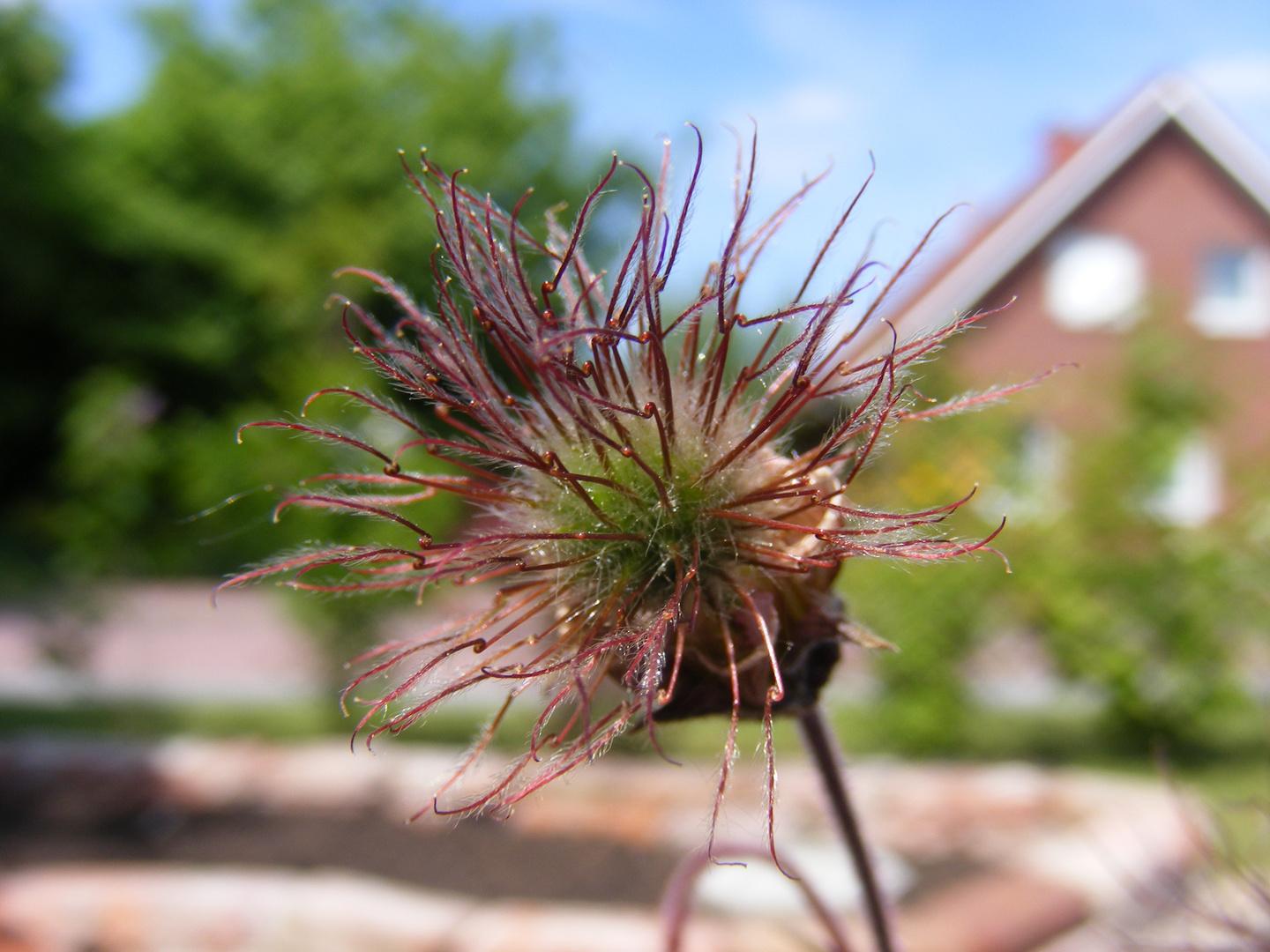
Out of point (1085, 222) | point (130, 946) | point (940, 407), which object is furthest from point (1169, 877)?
point (1085, 222)

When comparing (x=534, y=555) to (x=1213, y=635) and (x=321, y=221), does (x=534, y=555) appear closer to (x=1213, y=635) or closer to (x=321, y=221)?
(x=1213, y=635)

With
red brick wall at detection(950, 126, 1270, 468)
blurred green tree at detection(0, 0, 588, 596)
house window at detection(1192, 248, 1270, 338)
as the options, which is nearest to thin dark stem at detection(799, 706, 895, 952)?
blurred green tree at detection(0, 0, 588, 596)

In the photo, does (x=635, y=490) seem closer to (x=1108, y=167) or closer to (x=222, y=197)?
(x=1108, y=167)

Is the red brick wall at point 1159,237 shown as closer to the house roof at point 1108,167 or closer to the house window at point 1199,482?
the house roof at point 1108,167

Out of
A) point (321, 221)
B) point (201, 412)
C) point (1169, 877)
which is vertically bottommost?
point (1169, 877)

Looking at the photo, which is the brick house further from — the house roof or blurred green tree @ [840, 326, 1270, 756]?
blurred green tree @ [840, 326, 1270, 756]

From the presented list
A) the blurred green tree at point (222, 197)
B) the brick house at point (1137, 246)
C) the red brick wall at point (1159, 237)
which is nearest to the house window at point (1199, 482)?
the brick house at point (1137, 246)
